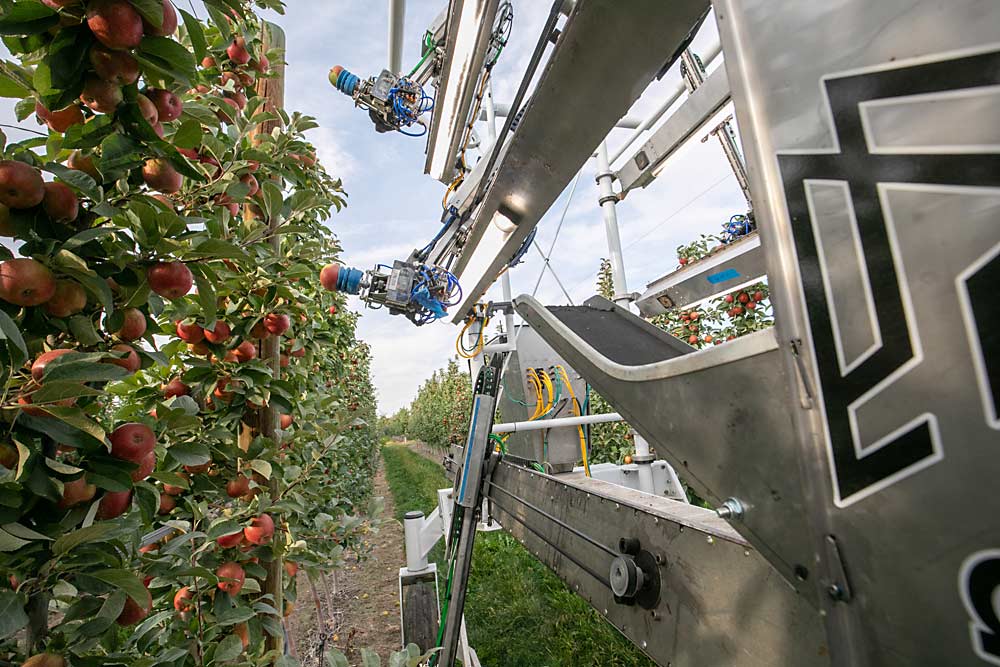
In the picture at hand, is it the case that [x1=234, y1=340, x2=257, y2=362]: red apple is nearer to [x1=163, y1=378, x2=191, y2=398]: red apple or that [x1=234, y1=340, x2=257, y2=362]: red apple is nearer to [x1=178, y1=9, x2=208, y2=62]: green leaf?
[x1=163, y1=378, x2=191, y2=398]: red apple

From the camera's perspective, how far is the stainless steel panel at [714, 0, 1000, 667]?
1.27 feet

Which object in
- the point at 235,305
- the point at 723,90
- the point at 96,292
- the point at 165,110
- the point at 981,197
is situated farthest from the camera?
the point at 723,90

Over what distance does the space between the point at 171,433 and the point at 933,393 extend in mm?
1301

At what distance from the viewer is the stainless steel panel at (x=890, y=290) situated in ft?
1.27

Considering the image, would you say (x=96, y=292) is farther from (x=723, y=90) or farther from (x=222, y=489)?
(x=723, y=90)

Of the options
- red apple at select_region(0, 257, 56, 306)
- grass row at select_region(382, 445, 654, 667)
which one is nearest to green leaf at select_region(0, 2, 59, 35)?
red apple at select_region(0, 257, 56, 306)

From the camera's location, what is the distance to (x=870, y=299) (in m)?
0.47

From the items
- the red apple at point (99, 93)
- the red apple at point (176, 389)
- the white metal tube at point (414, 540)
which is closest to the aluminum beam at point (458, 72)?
the red apple at point (99, 93)

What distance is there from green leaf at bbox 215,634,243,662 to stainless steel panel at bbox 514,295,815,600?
41.2 inches

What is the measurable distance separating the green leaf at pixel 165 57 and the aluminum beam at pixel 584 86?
805 millimetres

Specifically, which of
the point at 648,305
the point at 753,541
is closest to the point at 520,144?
the point at 753,541

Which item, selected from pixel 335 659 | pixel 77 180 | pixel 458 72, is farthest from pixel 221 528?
pixel 458 72

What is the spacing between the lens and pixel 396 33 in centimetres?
345

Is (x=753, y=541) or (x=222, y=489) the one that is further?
(x=222, y=489)
